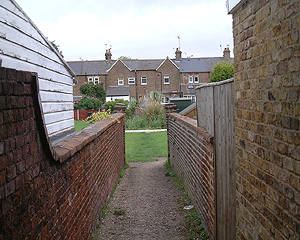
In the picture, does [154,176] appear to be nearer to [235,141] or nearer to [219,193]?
[219,193]

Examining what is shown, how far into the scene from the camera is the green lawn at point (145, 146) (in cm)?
1405

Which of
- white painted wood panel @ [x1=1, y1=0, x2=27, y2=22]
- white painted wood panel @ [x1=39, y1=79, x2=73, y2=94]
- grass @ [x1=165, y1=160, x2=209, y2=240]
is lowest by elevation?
grass @ [x1=165, y1=160, x2=209, y2=240]

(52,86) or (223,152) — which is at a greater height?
(52,86)

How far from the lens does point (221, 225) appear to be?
13.9 ft

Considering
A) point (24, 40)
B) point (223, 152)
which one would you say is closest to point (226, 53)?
point (24, 40)

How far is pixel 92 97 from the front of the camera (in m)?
40.3

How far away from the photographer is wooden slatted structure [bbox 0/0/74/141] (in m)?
4.58

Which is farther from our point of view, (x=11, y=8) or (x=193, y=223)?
(x=193, y=223)

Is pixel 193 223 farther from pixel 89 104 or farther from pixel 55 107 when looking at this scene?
pixel 89 104

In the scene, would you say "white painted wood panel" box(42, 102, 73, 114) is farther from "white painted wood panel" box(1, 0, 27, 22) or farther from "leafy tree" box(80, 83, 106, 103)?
"leafy tree" box(80, 83, 106, 103)

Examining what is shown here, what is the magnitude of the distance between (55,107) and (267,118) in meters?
5.08

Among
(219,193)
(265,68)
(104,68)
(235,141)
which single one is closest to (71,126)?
(219,193)

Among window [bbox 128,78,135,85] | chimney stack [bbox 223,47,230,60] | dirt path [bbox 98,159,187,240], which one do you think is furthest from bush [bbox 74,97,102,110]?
dirt path [bbox 98,159,187,240]

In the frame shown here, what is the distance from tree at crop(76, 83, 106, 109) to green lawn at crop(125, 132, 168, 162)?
17029mm
